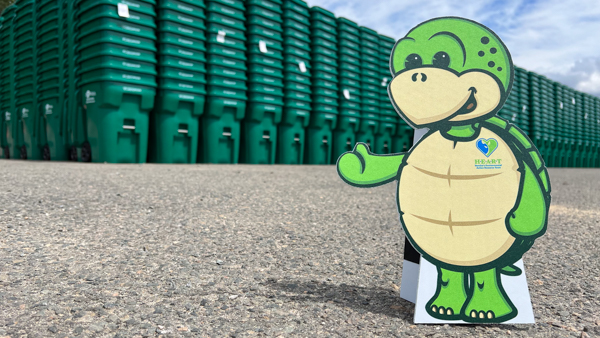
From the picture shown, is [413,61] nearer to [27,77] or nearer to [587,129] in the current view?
[27,77]

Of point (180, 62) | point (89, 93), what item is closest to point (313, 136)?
point (180, 62)

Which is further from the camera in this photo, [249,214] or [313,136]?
[313,136]

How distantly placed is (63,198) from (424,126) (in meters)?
2.70

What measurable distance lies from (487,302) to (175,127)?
6.10m

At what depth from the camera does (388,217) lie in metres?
3.22

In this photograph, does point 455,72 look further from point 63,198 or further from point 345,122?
point 345,122

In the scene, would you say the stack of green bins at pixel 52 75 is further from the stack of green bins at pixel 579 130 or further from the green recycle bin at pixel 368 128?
the stack of green bins at pixel 579 130

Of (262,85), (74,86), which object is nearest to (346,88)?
(262,85)

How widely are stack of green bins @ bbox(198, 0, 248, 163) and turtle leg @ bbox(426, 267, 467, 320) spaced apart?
6.14 meters

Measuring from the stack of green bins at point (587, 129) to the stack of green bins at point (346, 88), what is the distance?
600 inches

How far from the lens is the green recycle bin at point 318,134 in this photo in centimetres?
899

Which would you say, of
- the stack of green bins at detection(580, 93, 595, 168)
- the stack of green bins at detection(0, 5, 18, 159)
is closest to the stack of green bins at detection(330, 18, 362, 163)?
the stack of green bins at detection(0, 5, 18, 159)

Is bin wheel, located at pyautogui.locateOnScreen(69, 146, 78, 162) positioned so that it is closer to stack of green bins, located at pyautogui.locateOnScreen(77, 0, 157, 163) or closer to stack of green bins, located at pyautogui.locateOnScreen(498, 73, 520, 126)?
stack of green bins, located at pyautogui.locateOnScreen(77, 0, 157, 163)

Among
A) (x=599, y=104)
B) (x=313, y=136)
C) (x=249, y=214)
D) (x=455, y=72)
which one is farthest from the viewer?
(x=599, y=104)
